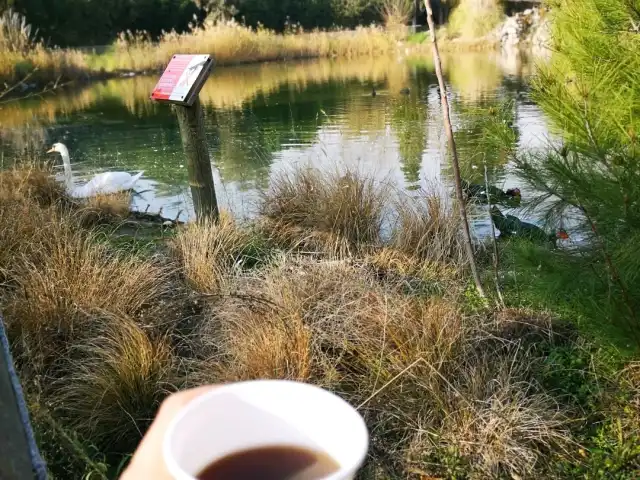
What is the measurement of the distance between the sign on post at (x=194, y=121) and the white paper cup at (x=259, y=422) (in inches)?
118

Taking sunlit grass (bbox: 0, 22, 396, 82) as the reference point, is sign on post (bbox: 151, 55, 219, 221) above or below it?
above

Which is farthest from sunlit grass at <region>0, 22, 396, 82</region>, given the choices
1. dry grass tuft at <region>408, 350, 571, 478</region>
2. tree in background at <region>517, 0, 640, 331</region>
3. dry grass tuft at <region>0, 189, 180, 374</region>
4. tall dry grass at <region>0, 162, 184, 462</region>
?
dry grass tuft at <region>408, 350, 571, 478</region>

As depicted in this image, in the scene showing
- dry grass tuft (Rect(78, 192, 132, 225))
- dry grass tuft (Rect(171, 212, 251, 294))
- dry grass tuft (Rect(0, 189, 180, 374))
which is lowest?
dry grass tuft (Rect(78, 192, 132, 225))

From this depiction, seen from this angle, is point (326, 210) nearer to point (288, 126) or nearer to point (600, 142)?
point (600, 142)

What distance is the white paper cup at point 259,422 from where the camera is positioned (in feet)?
2.40

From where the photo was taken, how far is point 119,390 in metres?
2.21

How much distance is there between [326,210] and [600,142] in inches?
81.1

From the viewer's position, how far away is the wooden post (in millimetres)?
3746

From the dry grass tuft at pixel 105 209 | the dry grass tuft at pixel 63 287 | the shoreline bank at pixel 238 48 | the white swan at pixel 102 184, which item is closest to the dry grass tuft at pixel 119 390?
the dry grass tuft at pixel 63 287

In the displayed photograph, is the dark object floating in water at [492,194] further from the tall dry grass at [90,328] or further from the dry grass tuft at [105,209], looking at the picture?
the dry grass tuft at [105,209]

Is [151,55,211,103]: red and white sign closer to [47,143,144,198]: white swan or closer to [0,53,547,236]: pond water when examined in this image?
[0,53,547,236]: pond water

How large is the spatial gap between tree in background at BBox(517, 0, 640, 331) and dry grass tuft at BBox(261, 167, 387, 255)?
1542 millimetres

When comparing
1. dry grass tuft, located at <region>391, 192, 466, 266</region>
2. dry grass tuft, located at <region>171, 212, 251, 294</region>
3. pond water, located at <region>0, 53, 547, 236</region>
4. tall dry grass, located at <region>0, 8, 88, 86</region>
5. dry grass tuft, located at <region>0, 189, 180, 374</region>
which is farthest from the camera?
tall dry grass, located at <region>0, 8, 88, 86</region>

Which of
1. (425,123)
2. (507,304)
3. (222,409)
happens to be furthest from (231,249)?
(425,123)
